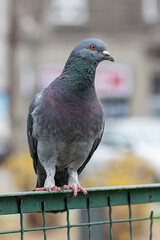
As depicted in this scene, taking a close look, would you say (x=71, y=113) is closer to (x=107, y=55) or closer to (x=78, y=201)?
(x=107, y=55)

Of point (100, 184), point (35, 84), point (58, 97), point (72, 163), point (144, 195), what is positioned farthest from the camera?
point (35, 84)

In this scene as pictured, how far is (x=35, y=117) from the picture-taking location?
3.76 metres

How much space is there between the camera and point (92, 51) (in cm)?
357

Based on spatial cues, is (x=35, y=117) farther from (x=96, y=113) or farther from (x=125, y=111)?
(x=125, y=111)

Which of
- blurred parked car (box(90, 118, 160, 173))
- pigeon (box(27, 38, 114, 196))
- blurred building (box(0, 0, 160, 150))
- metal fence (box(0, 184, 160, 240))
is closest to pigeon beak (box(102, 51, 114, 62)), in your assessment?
pigeon (box(27, 38, 114, 196))

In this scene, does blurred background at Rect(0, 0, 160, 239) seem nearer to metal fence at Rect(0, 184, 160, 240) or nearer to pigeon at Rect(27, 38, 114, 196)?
pigeon at Rect(27, 38, 114, 196)

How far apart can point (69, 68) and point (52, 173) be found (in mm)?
712

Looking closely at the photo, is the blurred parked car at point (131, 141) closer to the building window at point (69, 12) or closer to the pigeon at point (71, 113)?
the pigeon at point (71, 113)

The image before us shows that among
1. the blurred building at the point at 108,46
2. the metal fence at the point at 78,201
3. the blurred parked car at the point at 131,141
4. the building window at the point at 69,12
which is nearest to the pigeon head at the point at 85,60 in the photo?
the metal fence at the point at 78,201

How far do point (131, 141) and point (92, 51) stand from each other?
699cm

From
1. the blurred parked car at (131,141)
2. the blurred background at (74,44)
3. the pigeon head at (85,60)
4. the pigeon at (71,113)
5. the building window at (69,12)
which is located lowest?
the blurred parked car at (131,141)

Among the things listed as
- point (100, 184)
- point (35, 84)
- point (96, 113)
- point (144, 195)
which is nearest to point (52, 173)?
point (96, 113)

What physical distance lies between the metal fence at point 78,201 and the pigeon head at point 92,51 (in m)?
1.01

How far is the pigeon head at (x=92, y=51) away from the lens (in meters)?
3.55
